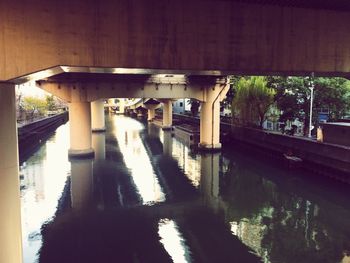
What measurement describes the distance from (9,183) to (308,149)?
2559 cm

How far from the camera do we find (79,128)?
34312 mm

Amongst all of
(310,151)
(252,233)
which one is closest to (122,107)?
(310,151)

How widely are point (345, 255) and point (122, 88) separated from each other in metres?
29.2

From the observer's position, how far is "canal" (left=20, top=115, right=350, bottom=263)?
42.5 ft

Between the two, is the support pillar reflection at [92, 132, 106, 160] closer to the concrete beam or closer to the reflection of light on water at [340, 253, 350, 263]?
the concrete beam

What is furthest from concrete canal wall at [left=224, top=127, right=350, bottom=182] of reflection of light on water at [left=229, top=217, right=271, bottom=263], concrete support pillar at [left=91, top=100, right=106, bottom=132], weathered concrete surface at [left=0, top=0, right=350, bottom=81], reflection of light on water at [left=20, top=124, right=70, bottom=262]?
concrete support pillar at [left=91, top=100, right=106, bottom=132]

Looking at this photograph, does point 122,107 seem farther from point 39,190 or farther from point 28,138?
point 39,190

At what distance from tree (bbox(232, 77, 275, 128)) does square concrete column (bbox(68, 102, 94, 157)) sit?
67.0ft

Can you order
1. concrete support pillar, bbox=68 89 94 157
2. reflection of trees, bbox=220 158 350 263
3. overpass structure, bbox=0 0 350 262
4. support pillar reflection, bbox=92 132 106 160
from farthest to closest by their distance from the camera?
support pillar reflection, bbox=92 132 106 160 → concrete support pillar, bbox=68 89 94 157 → reflection of trees, bbox=220 158 350 263 → overpass structure, bbox=0 0 350 262

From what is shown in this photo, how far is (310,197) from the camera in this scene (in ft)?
69.9

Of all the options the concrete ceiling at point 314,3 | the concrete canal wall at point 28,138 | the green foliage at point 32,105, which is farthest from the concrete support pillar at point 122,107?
the concrete ceiling at point 314,3

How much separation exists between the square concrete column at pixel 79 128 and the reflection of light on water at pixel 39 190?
1730 millimetres

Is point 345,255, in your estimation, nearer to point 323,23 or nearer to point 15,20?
point 323,23

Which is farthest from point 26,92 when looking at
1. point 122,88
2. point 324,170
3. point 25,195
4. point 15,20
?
point 15,20
